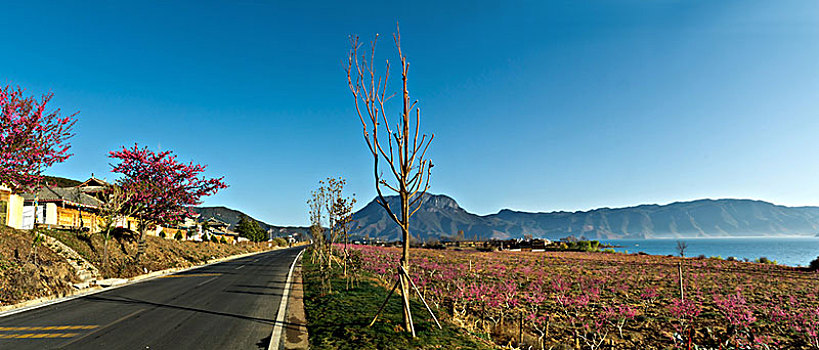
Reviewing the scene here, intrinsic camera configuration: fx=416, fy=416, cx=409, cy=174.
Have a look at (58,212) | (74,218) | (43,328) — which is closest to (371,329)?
(43,328)

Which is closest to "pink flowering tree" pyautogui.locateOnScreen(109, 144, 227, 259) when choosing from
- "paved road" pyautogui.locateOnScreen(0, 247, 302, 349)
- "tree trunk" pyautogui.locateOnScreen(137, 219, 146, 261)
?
"tree trunk" pyautogui.locateOnScreen(137, 219, 146, 261)

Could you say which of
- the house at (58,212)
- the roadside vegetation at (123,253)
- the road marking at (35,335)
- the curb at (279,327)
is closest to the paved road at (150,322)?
the road marking at (35,335)

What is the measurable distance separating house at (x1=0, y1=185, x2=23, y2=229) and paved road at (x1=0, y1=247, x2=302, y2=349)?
21.3 meters

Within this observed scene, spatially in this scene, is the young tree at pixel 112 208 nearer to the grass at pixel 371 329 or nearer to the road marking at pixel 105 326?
the road marking at pixel 105 326

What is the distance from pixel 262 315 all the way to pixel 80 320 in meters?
4.40

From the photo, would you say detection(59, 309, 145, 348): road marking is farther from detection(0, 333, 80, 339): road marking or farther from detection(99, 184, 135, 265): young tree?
detection(99, 184, 135, 265): young tree

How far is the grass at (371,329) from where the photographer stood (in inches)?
305

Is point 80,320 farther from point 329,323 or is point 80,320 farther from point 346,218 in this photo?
point 346,218

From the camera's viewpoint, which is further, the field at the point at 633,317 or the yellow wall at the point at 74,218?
the yellow wall at the point at 74,218

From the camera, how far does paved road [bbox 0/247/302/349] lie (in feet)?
27.7

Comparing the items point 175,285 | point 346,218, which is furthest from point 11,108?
point 346,218

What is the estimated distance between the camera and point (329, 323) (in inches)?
383

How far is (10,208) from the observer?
30.3m

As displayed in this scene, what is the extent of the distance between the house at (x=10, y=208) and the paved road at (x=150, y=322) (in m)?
21.3
